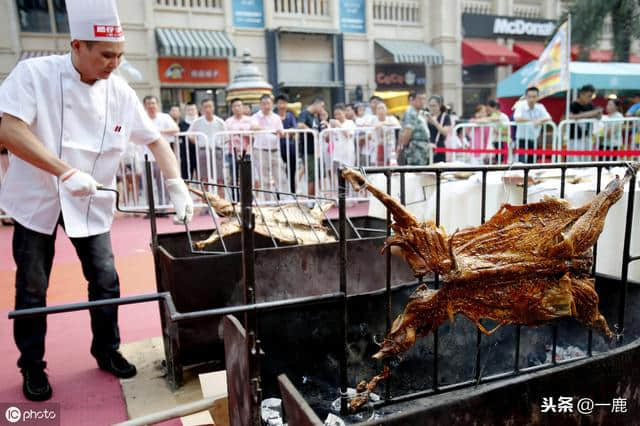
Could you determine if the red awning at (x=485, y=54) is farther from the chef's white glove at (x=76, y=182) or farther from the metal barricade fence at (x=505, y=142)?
the chef's white glove at (x=76, y=182)

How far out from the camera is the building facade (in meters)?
15.1

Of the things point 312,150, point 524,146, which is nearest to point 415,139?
point 312,150

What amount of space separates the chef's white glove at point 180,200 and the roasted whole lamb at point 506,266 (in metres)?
1.37

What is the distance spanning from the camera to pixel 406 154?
7273 millimetres

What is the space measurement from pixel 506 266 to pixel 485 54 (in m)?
19.6

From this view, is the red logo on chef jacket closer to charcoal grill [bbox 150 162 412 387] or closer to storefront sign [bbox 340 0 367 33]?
charcoal grill [bbox 150 162 412 387]

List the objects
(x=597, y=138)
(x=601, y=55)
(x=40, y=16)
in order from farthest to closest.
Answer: (x=601, y=55), (x=40, y=16), (x=597, y=138)

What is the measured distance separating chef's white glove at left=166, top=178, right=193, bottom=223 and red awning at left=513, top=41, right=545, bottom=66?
21366 mm

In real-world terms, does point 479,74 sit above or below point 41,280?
above

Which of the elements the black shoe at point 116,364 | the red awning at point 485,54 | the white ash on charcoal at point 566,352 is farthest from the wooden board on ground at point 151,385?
the red awning at point 485,54

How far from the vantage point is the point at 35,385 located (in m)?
2.71

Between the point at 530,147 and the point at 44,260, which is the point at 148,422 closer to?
the point at 44,260

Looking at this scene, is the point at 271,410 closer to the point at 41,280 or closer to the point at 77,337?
the point at 41,280

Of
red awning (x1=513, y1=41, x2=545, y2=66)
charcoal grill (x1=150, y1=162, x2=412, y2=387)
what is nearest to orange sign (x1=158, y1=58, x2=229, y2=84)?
red awning (x1=513, y1=41, x2=545, y2=66)
